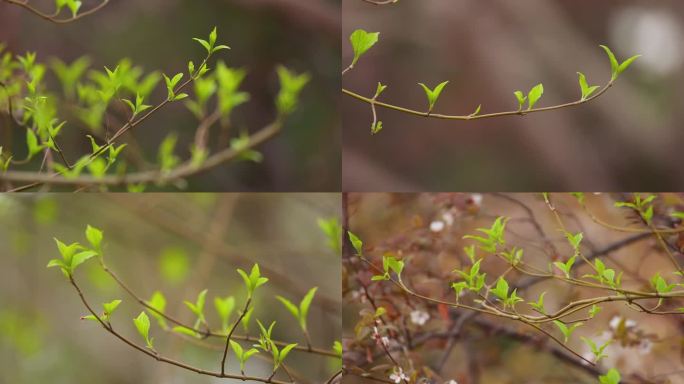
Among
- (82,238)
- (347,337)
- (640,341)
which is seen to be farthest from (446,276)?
(82,238)

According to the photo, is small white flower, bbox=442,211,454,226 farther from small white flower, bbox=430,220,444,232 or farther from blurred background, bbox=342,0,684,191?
blurred background, bbox=342,0,684,191

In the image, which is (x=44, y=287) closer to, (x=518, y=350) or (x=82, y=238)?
(x=82, y=238)

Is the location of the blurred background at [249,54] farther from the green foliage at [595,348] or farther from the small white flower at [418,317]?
the green foliage at [595,348]

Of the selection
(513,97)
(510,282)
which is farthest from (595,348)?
(513,97)

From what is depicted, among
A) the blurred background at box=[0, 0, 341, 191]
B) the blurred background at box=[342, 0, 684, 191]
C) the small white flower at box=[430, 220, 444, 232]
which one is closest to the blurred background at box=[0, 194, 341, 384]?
the blurred background at box=[0, 0, 341, 191]

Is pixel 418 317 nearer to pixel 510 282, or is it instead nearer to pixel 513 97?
pixel 510 282
